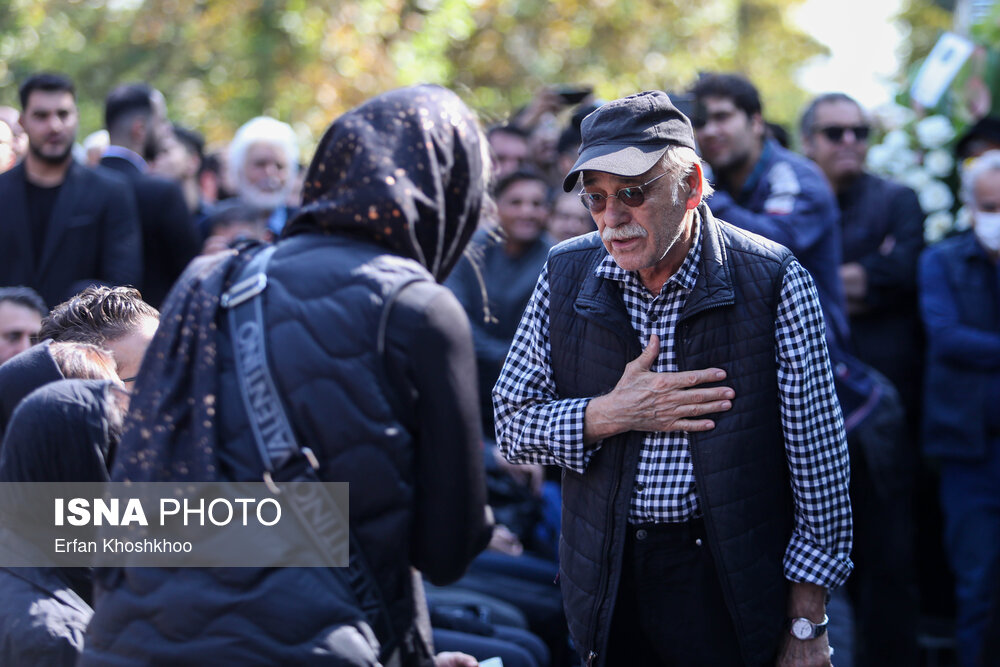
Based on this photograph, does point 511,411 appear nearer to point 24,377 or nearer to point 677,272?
point 677,272

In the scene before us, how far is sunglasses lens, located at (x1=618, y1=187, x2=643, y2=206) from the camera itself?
9.56ft

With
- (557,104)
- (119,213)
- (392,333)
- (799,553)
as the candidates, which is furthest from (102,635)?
(557,104)

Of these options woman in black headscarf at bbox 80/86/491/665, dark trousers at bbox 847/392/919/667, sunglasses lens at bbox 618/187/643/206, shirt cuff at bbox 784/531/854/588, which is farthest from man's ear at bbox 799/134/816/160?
woman in black headscarf at bbox 80/86/491/665

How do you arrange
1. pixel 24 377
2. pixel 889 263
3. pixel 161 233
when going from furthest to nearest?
pixel 161 233, pixel 889 263, pixel 24 377

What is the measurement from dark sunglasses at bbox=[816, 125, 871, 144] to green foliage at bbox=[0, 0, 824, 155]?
4883mm

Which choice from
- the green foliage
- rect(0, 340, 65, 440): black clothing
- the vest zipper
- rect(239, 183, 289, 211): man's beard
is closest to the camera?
the vest zipper

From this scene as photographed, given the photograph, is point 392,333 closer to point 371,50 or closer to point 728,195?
point 728,195

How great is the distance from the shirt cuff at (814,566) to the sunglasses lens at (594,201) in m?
1.05

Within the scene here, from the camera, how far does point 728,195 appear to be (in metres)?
4.57

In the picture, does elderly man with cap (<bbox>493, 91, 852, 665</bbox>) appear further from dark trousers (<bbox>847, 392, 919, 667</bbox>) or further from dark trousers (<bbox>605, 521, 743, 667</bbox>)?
dark trousers (<bbox>847, 392, 919, 667</bbox>)

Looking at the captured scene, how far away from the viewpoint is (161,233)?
614cm

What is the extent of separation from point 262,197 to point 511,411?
12.5ft

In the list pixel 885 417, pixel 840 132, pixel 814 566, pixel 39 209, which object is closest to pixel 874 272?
pixel 840 132

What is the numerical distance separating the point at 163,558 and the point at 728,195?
3.07 meters
